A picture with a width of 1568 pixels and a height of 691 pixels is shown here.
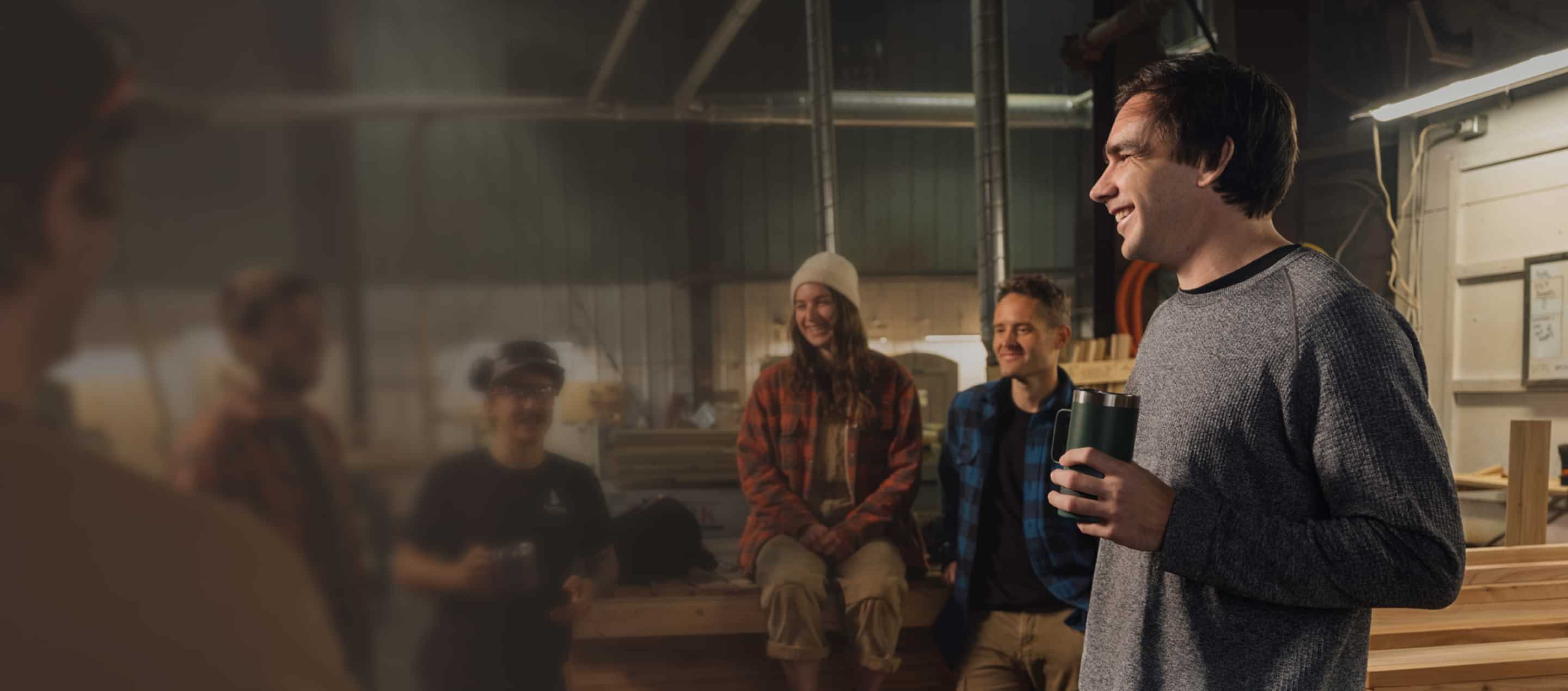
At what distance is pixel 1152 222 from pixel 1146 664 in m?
0.33

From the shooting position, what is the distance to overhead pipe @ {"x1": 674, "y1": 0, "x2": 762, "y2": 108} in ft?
→ 5.03

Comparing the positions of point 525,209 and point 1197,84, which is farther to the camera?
point 525,209

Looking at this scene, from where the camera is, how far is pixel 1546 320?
2670 millimetres

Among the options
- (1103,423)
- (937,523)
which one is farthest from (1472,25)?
(1103,423)

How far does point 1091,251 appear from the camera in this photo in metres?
2.18

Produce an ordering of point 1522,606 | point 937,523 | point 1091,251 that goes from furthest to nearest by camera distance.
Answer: point 1091,251 < point 937,523 < point 1522,606

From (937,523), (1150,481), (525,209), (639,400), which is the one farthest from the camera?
(937,523)

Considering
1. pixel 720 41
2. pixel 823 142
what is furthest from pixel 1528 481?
pixel 720 41

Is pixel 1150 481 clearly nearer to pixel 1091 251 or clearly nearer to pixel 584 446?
pixel 584 446

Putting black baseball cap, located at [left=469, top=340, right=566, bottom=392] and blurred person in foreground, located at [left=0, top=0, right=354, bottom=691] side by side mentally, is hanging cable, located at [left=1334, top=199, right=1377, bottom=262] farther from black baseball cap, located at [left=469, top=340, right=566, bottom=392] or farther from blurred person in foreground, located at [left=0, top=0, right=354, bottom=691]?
blurred person in foreground, located at [left=0, top=0, right=354, bottom=691]

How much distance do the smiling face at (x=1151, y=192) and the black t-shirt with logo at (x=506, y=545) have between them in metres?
0.71

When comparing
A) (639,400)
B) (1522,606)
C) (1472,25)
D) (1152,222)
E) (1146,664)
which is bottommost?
(1522,606)

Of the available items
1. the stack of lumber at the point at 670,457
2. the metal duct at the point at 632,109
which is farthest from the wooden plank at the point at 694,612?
the metal duct at the point at 632,109

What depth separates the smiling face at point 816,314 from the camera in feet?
5.99
